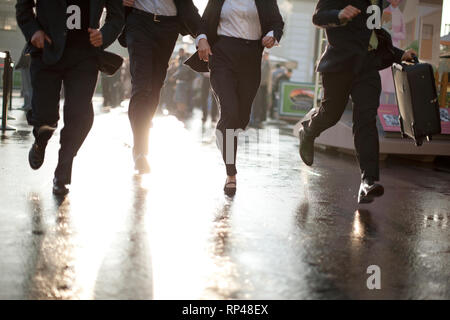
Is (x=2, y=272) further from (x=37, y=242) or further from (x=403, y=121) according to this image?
(x=403, y=121)

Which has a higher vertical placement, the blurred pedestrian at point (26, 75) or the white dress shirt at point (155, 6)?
the white dress shirt at point (155, 6)

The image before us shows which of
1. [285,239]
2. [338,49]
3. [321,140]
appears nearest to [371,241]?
[285,239]

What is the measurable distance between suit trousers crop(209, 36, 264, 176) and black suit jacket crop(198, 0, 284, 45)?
0.10 m

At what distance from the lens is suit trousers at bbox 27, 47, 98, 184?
4.81 m

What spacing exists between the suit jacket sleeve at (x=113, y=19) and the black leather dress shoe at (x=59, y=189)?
994 millimetres

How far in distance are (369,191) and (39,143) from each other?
7.63 feet

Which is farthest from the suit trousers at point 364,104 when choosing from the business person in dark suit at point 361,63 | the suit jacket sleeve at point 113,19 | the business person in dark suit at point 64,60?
the business person in dark suit at point 64,60

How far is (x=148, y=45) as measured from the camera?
5.58 m

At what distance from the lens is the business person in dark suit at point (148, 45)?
5.59 m

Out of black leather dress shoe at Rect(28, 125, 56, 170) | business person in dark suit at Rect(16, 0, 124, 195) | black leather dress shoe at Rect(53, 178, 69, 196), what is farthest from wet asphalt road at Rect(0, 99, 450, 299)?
business person in dark suit at Rect(16, 0, 124, 195)

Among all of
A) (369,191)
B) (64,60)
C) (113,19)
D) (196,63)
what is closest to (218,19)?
(196,63)

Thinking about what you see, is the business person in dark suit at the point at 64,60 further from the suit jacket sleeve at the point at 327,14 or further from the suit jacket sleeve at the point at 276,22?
the suit jacket sleeve at the point at 327,14

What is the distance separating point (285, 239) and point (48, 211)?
1438 mm

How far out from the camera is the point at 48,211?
13.9ft
